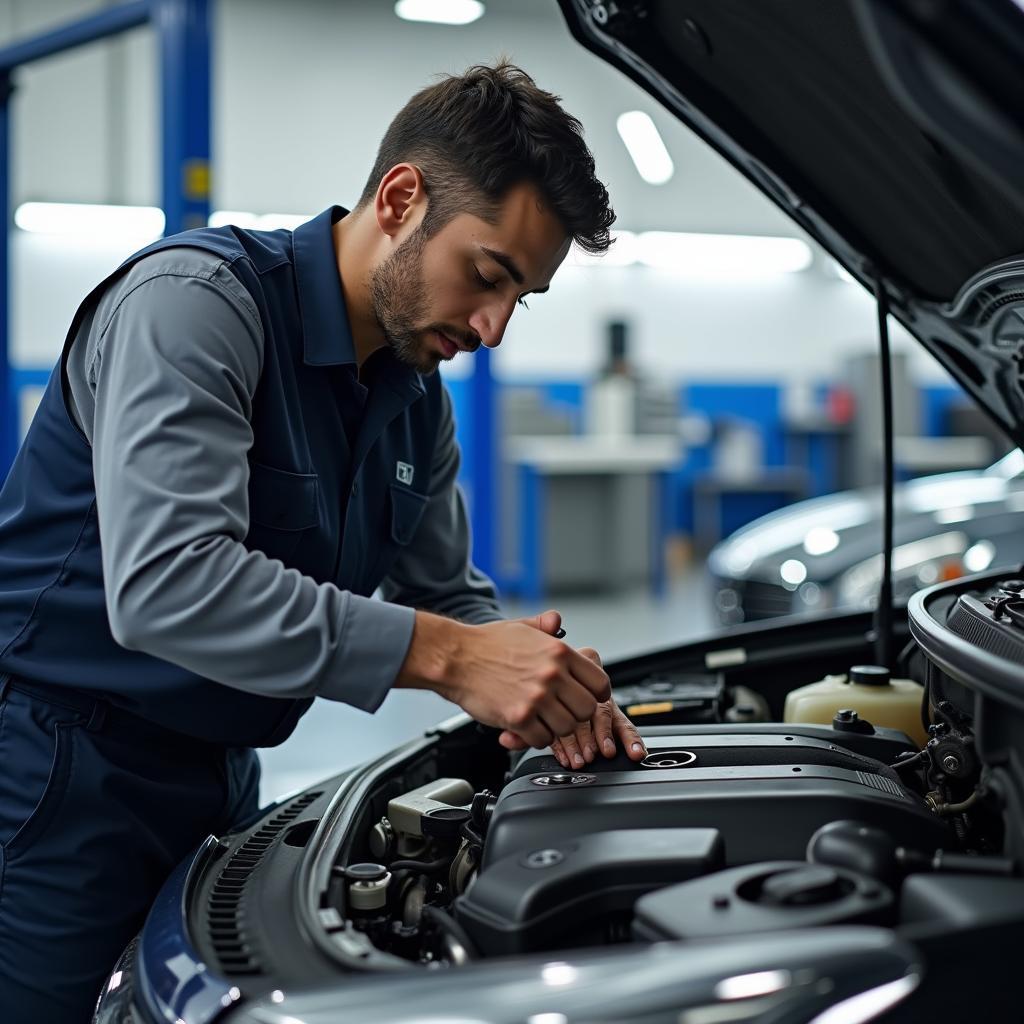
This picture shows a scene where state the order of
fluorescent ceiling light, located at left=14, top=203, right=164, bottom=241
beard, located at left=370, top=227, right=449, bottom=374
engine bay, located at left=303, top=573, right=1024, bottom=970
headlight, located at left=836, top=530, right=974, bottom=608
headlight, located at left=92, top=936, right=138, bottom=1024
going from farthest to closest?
fluorescent ceiling light, located at left=14, top=203, right=164, bottom=241, headlight, located at left=836, top=530, right=974, bottom=608, beard, located at left=370, top=227, right=449, bottom=374, headlight, located at left=92, top=936, right=138, bottom=1024, engine bay, located at left=303, top=573, right=1024, bottom=970

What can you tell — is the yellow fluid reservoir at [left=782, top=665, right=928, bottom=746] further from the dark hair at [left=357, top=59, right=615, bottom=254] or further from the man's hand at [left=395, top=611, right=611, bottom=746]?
the dark hair at [left=357, top=59, right=615, bottom=254]

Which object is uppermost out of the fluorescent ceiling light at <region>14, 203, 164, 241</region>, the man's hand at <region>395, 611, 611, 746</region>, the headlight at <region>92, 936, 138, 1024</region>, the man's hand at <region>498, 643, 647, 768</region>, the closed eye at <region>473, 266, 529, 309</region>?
the fluorescent ceiling light at <region>14, 203, 164, 241</region>

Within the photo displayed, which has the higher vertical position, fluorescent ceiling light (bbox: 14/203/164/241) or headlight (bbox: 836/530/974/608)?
fluorescent ceiling light (bbox: 14/203/164/241)

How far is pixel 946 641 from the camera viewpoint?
105 cm

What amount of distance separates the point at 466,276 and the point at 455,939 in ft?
2.32

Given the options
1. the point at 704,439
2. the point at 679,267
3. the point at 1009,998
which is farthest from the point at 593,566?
the point at 1009,998

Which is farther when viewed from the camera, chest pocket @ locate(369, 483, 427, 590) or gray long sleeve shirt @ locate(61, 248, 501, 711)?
chest pocket @ locate(369, 483, 427, 590)

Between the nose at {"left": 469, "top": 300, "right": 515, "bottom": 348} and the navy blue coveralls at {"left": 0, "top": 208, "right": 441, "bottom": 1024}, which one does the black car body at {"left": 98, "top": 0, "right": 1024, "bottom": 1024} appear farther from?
the nose at {"left": 469, "top": 300, "right": 515, "bottom": 348}

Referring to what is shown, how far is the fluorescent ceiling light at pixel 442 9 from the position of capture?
7422mm

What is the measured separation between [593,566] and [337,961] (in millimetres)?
6628

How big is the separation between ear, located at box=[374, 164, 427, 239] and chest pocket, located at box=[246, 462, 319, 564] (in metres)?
0.30

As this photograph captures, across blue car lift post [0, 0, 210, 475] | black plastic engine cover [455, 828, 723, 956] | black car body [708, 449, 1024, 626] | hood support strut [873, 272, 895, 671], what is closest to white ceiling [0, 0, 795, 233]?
black car body [708, 449, 1024, 626]

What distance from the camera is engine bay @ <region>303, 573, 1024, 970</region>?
2.77ft

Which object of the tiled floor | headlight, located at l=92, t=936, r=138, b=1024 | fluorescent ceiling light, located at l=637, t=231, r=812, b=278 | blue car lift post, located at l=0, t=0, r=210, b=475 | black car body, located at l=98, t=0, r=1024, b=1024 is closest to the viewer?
black car body, located at l=98, t=0, r=1024, b=1024
